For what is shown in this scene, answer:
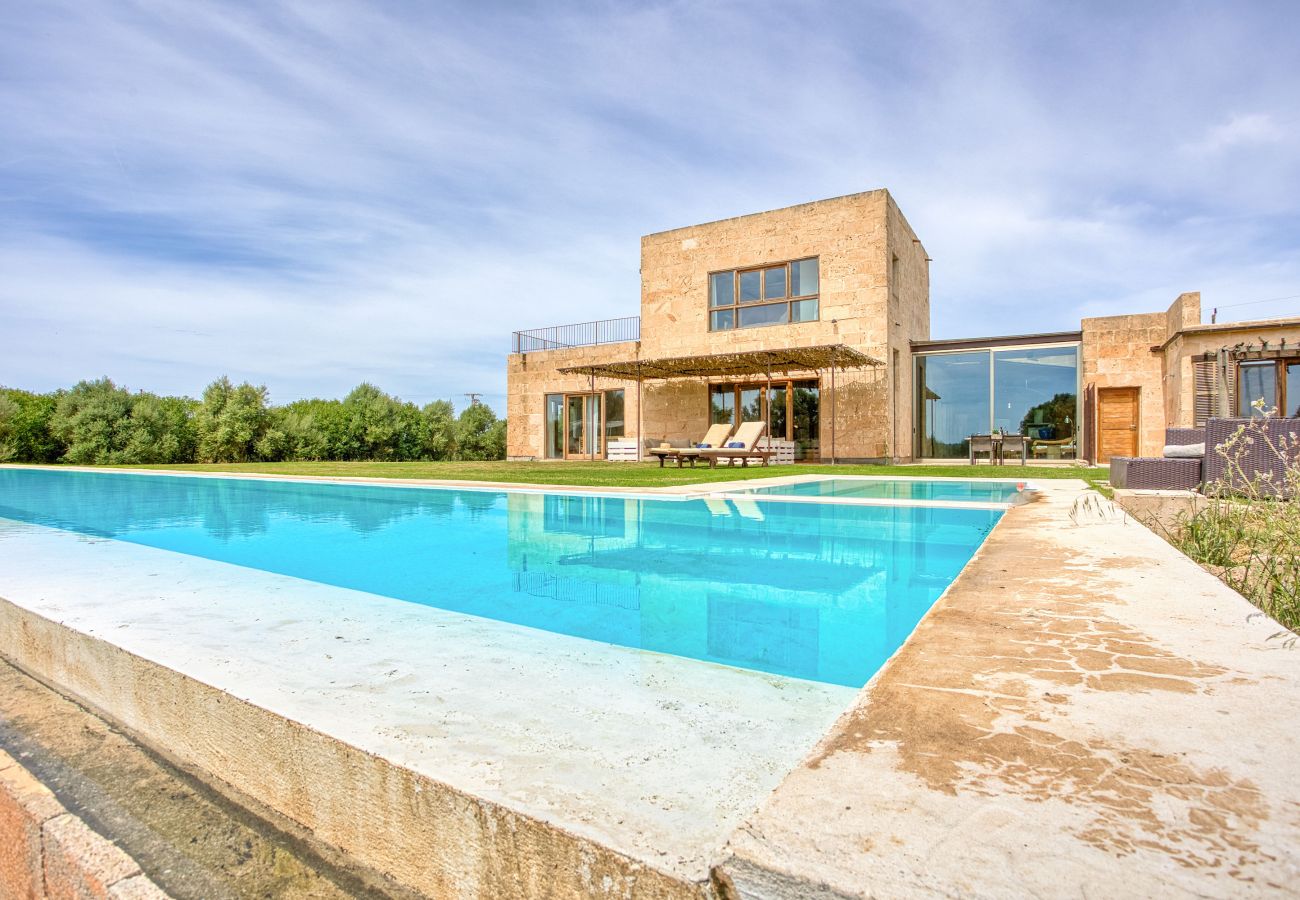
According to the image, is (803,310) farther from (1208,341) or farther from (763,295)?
(1208,341)

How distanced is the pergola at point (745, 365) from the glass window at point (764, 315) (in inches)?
49.6

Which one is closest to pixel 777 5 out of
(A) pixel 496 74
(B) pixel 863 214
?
(A) pixel 496 74

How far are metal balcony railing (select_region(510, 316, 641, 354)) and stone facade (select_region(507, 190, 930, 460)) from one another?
34 centimetres

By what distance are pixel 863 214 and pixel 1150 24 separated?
19.4 ft

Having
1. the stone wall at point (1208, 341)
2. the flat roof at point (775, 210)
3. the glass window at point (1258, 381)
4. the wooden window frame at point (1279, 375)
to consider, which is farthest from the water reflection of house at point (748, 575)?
the flat roof at point (775, 210)

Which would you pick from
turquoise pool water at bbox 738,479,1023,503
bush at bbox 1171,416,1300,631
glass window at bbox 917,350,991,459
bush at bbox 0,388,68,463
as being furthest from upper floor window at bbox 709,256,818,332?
bush at bbox 0,388,68,463

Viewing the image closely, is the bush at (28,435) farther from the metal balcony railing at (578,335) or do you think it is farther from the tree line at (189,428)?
the metal balcony railing at (578,335)

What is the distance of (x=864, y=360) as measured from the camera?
14.4 metres

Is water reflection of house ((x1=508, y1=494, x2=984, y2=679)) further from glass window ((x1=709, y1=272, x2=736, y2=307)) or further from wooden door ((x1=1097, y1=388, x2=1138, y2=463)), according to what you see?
glass window ((x1=709, y1=272, x2=736, y2=307))

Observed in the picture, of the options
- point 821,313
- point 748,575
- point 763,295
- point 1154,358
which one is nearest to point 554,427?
point 763,295

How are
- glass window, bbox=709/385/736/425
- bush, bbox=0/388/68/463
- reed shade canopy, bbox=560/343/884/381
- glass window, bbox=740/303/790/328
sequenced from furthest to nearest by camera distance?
bush, bbox=0/388/68/463
glass window, bbox=709/385/736/425
glass window, bbox=740/303/790/328
reed shade canopy, bbox=560/343/884/381

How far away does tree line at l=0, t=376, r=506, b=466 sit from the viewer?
22.0 meters

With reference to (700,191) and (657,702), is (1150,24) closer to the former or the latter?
(700,191)

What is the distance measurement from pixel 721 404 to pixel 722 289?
299 cm
